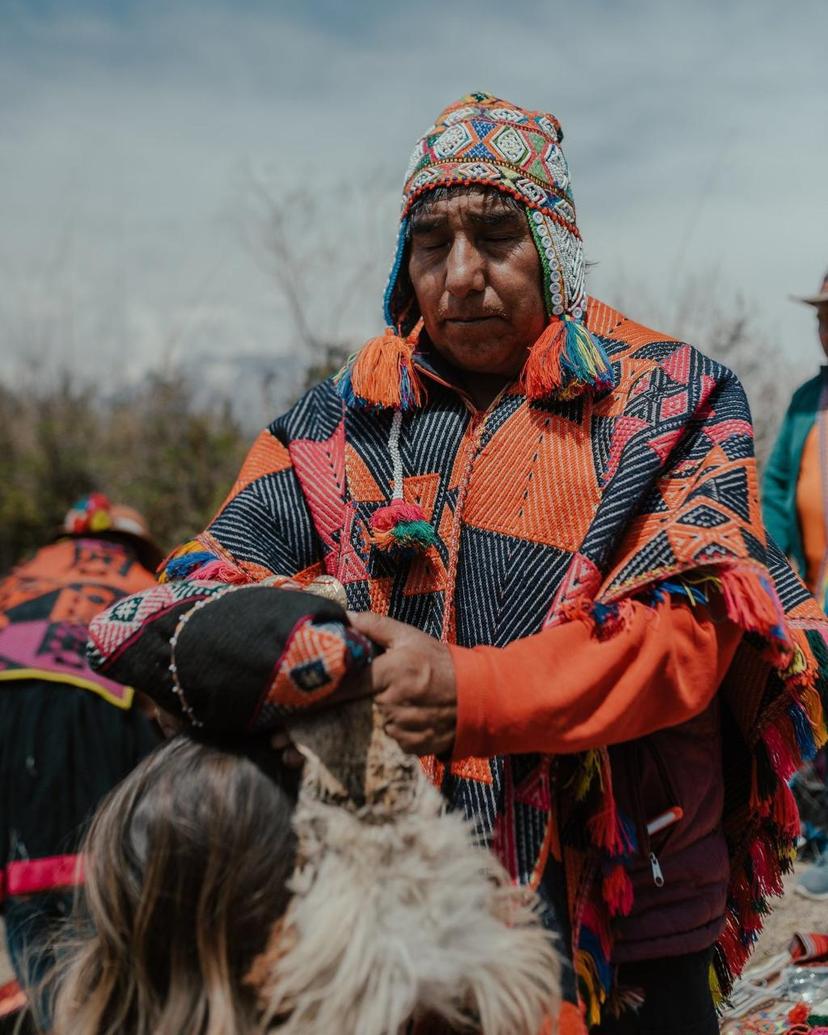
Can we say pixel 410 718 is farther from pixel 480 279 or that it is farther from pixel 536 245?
pixel 536 245

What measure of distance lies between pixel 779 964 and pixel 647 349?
185 centimetres

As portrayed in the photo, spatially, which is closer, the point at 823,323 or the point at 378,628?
the point at 378,628

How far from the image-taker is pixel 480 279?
1955 millimetres

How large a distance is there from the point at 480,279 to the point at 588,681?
0.78 meters

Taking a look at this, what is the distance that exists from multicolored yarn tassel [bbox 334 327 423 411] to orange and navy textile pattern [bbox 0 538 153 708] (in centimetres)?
216

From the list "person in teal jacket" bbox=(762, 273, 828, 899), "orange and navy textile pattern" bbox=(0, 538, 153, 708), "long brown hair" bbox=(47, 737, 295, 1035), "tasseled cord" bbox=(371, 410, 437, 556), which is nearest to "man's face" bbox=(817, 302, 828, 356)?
"person in teal jacket" bbox=(762, 273, 828, 899)

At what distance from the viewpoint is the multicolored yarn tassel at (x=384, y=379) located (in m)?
2.06

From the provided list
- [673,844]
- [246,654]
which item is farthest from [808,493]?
[246,654]

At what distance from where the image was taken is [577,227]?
2.14 meters

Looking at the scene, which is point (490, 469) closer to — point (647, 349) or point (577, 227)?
point (647, 349)

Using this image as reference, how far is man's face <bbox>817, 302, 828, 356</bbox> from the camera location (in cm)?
464

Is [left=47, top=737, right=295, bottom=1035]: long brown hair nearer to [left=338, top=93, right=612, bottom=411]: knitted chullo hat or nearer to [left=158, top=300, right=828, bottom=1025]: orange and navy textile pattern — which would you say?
[left=158, top=300, right=828, bottom=1025]: orange and navy textile pattern

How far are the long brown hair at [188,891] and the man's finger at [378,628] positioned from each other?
0.71ft

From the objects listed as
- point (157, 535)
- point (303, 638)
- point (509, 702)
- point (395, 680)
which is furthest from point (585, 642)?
point (157, 535)
